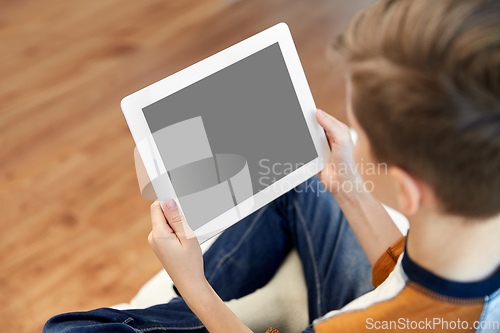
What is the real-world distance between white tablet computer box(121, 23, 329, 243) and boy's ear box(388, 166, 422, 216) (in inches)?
11.7

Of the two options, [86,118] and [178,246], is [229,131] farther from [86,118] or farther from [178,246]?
[86,118]

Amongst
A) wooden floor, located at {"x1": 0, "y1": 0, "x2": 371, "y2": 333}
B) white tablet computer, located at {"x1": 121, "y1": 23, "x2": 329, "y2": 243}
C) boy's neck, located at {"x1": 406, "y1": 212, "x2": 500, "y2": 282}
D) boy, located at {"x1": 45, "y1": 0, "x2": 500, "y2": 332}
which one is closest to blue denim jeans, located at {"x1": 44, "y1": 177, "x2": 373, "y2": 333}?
boy, located at {"x1": 45, "y1": 0, "x2": 500, "y2": 332}

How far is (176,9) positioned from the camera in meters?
1.93

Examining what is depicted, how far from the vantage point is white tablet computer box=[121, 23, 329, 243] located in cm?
64

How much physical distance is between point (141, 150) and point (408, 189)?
1.27ft

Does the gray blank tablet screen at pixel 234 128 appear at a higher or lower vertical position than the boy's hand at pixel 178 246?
higher

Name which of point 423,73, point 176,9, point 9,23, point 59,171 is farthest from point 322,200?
point 9,23

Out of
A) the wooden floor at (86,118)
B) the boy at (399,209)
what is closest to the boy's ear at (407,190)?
the boy at (399,209)

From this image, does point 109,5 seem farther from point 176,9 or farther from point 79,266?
point 79,266

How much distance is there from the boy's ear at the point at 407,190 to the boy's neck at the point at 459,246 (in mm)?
47

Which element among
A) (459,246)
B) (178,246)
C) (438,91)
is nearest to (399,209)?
(459,246)

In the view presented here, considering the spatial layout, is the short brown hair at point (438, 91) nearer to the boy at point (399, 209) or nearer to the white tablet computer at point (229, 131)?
the boy at point (399, 209)

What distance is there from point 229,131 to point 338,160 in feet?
0.73

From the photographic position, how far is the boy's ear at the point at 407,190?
438 millimetres
